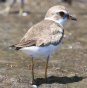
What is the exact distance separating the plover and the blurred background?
0.80 m

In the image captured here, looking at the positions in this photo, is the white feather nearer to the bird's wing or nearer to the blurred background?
the bird's wing

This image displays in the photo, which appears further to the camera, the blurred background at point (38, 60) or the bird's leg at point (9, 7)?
the bird's leg at point (9, 7)

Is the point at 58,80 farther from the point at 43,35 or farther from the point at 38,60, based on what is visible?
the point at 38,60

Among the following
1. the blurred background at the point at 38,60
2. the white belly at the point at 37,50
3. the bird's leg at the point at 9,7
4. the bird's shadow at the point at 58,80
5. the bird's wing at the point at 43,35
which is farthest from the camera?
the bird's leg at the point at 9,7

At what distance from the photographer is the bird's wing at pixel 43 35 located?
927 cm

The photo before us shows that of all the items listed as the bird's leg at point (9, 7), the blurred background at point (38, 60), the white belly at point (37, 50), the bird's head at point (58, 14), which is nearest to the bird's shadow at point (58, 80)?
the blurred background at point (38, 60)

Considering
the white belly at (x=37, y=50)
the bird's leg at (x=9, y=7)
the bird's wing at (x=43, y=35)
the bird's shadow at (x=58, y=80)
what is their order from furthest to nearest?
1. the bird's leg at (x=9, y=7)
2. the bird's shadow at (x=58, y=80)
3. the bird's wing at (x=43, y=35)
4. the white belly at (x=37, y=50)

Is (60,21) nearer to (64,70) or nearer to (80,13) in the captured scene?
(64,70)

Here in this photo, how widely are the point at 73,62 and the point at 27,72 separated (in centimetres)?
165

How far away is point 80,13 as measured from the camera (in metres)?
18.9

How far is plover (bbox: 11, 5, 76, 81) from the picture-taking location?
9.18 m

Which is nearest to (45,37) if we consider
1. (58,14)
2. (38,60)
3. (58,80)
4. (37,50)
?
(37,50)

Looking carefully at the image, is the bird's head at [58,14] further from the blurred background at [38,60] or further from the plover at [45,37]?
the blurred background at [38,60]

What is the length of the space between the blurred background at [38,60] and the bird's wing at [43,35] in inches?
39.1
